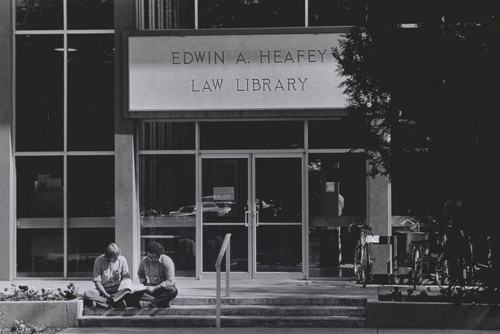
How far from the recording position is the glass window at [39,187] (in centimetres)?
1952

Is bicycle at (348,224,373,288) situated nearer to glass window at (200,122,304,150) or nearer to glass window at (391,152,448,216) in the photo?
glass window at (200,122,304,150)

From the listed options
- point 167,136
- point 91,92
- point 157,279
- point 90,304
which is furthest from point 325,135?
point 90,304

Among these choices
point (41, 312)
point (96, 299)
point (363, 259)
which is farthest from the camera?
point (363, 259)

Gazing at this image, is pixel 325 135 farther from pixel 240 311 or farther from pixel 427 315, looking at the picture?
pixel 427 315

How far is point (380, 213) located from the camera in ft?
61.9

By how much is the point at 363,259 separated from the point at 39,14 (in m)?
7.64

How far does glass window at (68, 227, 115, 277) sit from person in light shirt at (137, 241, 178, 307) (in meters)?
4.13

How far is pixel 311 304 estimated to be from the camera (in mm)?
15695

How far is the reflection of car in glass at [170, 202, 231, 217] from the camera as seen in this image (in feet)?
63.7

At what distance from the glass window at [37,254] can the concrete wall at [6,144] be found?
0.65 feet

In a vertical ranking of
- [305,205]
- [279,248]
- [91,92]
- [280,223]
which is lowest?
[279,248]

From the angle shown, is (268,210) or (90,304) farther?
(268,210)

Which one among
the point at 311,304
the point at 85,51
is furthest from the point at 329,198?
the point at 85,51

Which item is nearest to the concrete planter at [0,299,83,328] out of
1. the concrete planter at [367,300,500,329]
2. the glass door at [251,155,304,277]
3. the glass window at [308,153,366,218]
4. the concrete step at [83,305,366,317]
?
the concrete step at [83,305,366,317]
